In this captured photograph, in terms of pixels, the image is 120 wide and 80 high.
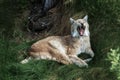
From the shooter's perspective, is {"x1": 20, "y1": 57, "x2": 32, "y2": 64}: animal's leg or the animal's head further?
{"x1": 20, "y1": 57, "x2": 32, "y2": 64}: animal's leg

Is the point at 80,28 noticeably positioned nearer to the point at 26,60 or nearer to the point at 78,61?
the point at 78,61

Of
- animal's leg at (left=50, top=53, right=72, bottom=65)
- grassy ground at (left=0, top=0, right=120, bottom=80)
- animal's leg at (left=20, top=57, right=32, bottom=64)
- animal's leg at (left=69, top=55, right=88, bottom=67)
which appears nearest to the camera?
grassy ground at (left=0, top=0, right=120, bottom=80)

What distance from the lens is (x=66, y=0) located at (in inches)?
448

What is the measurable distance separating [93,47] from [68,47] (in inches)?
20.3

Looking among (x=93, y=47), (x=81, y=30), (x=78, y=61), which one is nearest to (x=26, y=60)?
(x=78, y=61)

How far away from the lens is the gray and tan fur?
33.3ft

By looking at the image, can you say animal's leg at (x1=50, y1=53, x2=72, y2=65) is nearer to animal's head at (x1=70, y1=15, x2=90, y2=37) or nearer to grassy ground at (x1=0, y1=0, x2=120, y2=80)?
grassy ground at (x1=0, y1=0, x2=120, y2=80)

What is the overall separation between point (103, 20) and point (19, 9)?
267cm

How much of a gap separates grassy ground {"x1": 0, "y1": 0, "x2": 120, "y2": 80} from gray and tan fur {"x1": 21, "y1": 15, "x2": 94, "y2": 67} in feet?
0.48

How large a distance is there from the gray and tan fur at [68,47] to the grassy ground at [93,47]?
0.15 m

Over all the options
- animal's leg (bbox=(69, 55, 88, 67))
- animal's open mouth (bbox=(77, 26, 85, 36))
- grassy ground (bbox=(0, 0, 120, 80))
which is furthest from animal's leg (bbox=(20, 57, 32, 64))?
animal's open mouth (bbox=(77, 26, 85, 36))

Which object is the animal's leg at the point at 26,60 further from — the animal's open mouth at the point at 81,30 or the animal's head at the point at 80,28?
the animal's open mouth at the point at 81,30

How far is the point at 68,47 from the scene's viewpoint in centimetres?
1037

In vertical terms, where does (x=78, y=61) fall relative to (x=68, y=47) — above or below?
below
